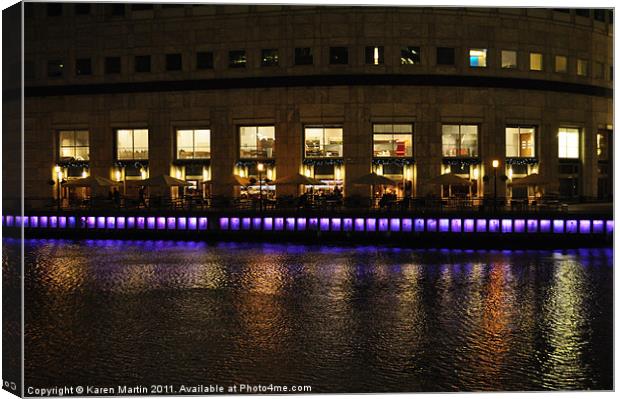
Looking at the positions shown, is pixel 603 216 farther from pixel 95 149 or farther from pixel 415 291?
pixel 95 149

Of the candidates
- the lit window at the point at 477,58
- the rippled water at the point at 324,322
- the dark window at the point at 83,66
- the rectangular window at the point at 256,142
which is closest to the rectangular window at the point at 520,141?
the lit window at the point at 477,58

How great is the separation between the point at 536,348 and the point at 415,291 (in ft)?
29.7

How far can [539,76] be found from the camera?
214ft

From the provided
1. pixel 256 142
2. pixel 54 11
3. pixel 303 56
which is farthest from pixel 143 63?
pixel 303 56

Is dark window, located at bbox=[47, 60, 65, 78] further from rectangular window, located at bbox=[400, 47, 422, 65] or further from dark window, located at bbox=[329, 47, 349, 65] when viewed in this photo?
rectangular window, located at bbox=[400, 47, 422, 65]

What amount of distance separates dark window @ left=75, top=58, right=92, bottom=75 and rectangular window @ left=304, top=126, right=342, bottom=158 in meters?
19.0

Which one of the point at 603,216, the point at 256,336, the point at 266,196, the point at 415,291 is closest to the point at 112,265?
the point at 415,291

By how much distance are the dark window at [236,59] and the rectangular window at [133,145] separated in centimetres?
971

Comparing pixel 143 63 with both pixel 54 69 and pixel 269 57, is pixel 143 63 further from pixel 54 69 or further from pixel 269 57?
pixel 269 57

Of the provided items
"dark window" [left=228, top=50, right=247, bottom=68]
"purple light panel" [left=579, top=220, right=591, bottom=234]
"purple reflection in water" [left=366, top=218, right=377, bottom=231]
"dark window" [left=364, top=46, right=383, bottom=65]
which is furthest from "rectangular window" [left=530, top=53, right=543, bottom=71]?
"purple reflection in water" [left=366, top=218, right=377, bottom=231]

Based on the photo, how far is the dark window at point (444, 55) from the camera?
206ft

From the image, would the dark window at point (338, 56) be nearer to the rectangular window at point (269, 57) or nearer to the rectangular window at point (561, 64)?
the rectangular window at point (269, 57)

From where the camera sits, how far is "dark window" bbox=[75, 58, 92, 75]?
6675cm

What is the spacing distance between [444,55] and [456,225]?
23608 millimetres
